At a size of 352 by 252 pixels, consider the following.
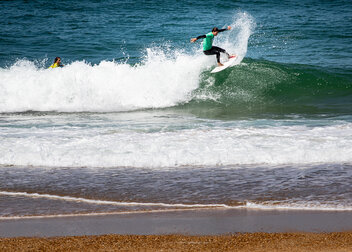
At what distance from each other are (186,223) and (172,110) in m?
8.62

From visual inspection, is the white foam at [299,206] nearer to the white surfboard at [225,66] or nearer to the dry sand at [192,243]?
the dry sand at [192,243]

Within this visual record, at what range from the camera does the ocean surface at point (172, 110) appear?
5988 millimetres

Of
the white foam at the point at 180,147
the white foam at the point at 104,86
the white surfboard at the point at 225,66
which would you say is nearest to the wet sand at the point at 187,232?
the white foam at the point at 180,147

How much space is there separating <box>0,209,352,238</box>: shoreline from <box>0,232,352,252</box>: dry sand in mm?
163

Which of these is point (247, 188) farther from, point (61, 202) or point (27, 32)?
point (27, 32)

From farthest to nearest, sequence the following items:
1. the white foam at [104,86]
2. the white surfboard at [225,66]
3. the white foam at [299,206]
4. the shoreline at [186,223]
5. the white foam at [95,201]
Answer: the white surfboard at [225,66] < the white foam at [104,86] < the white foam at [95,201] < the white foam at [299,206] < the shoreline at [186,223]

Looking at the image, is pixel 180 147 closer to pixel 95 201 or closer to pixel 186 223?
pixel 95 201

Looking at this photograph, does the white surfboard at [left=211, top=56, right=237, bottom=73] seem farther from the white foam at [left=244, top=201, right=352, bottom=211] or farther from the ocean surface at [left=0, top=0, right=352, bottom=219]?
the white foam at [left=244, top=201, right=352, bottom=211]

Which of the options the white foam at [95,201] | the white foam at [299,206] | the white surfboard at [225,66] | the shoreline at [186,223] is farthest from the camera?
the white surfboard at [225,66]

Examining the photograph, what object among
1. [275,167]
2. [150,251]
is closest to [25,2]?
[275,167]

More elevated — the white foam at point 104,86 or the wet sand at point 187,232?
the white foam at point 104,86

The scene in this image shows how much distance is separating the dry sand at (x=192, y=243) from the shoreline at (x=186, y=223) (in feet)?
0.53

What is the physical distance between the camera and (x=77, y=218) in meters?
5.11

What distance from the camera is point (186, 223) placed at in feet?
16.0
